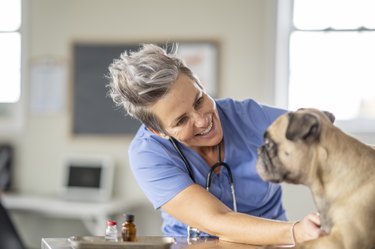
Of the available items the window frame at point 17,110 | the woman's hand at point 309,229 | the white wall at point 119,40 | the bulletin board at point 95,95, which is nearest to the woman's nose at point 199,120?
the woman's hand at point 309,229

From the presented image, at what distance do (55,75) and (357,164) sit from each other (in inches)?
137

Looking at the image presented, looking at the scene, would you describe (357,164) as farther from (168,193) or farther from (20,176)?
(20,176)

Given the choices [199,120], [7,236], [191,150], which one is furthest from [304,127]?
[7,236]

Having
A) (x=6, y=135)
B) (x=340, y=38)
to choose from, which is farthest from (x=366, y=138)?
(x=6, y=135)

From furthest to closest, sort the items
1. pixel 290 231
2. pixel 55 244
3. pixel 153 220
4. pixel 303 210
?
pixel 153 220
pixel 303 210
pixel 55 244
pixel 290 231

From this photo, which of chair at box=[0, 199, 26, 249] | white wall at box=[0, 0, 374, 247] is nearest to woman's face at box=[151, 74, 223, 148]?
chair at box=[0, 199, 26, 249]

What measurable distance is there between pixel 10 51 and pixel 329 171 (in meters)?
3.75

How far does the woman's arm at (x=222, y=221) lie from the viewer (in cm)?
160

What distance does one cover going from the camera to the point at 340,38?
14.0 feet

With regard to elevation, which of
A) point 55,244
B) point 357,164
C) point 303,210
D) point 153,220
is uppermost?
point 357,164

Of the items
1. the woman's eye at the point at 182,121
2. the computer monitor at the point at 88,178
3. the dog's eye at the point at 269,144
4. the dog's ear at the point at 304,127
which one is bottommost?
the computer monitor at the point at 88,178

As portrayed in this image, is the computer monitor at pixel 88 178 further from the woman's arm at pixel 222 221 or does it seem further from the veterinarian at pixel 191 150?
the woman's arm at pixel 222 221

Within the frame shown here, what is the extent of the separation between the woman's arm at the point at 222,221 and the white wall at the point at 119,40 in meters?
2.49

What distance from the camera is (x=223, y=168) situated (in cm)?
196
